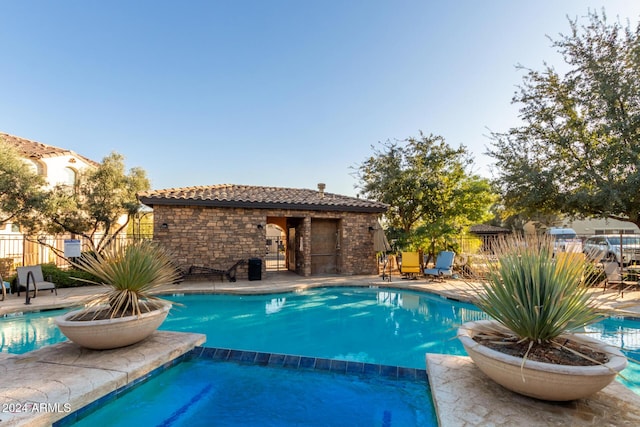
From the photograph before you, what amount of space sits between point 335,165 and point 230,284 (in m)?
9.86

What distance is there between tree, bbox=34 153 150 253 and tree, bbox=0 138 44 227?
1.66 feet

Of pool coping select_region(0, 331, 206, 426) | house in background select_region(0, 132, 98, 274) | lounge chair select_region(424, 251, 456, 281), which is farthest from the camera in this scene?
house in background select_region(0, 132, 98, 274)

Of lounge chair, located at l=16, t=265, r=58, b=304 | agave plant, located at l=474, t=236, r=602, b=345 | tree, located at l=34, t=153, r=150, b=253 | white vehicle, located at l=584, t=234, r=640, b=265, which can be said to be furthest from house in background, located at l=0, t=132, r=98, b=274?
white vehicle, located at l=584, t=234, r=640, b=265

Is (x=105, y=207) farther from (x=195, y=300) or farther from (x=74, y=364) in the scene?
(x=74, y=364)

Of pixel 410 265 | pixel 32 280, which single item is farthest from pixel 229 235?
pixel 410 265

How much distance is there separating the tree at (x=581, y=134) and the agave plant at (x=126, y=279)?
1355 cm

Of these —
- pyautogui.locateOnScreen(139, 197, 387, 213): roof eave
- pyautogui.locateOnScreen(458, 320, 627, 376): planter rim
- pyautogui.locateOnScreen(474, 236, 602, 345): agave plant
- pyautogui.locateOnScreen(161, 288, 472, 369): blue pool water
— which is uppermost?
pyautogui.locateOnScreen(139, 197, 387, 213): roof eave

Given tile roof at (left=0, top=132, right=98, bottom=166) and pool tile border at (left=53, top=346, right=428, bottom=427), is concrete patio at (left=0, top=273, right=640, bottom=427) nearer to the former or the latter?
pool tile border at (left=53, top=346, right=428, bottom=427)

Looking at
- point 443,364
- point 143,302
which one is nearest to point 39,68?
point 143,302

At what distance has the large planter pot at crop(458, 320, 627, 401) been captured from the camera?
2.66 meters

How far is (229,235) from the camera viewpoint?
40.9 feet

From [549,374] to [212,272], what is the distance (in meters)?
11.2

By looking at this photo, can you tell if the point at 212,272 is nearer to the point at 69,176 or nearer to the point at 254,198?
the point at 254,198

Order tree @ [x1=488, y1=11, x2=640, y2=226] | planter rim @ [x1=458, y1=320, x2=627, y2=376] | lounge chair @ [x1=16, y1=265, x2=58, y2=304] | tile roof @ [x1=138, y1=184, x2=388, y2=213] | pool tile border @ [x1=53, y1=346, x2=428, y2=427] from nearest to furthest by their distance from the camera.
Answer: planter rim @ [x1=458, y1=320, x2=627, y2=376] → pool tile border @ [x1=53, y1=346, x2=428, y2=427] → lounge chair @ [x1=16, y1=265, x2=58, y2=304] → tree @ [x1=488, y1=11, x2=640, y2=226] → tile roof @ [x1=138, y1=184, x2=388, y2=213]
